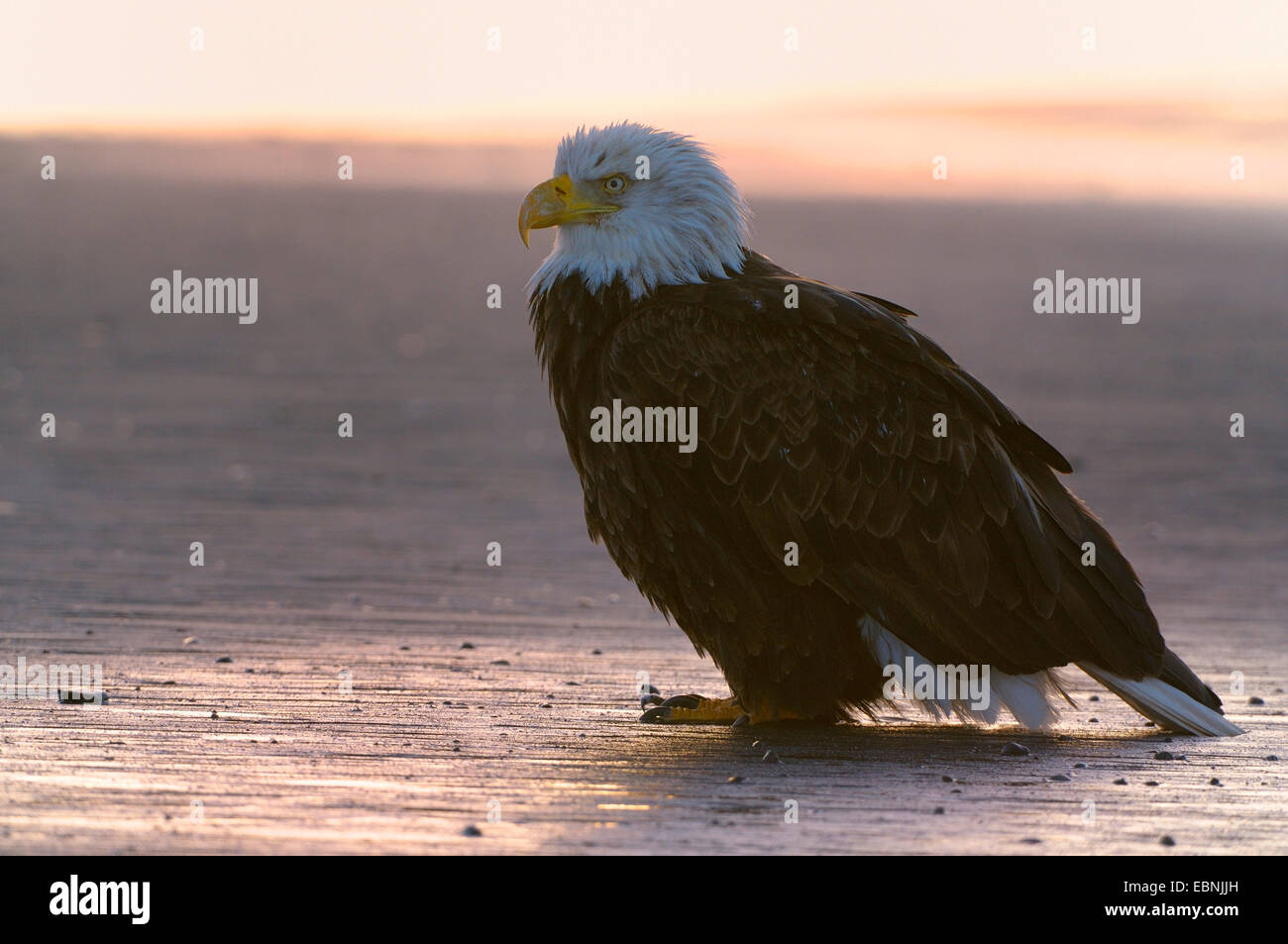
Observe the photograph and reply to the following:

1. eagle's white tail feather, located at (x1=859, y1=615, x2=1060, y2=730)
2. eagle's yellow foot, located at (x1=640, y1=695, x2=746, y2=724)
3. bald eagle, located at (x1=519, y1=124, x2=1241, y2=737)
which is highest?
bald eagle, located at (x1=519, y1=124, x2=1241, y2=737)

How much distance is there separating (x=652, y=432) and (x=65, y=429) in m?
12.1

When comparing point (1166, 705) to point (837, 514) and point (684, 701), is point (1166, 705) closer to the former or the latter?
point (837, 514)

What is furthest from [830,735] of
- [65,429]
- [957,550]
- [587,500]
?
[65,429]

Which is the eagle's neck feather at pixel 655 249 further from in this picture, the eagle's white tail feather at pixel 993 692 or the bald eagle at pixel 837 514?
the eagle's white tail feather at pixel 993 692

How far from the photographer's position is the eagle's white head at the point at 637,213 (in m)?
8.52

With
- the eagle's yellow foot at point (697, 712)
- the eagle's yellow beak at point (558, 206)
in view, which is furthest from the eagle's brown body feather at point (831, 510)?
the eagle's yellow beak at point (558, 206)

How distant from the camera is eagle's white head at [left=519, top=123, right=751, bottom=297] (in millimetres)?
8523

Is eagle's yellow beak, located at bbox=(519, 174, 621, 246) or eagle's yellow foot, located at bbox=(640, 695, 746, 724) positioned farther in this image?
eagle's yellow beak, located at bbox=(519, 174, 621, 246)

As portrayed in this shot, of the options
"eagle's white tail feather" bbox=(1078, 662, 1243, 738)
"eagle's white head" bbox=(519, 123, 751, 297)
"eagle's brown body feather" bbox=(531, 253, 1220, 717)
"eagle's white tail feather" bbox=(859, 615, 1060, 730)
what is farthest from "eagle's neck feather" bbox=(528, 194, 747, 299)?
"eagle's white tail feather" bbox=(1078, 662, 1243, 738)

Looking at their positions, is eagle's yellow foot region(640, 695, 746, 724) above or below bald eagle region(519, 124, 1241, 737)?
below

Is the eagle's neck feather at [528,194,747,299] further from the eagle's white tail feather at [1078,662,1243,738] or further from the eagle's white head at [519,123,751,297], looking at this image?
the eagle's white tail feather at [1078,662,1243,738]

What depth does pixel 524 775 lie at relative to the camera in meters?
6.98

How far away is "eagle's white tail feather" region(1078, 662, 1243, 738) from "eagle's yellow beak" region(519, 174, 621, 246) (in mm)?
2900

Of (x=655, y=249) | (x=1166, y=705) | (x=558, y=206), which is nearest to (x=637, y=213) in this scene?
(x=655, y=249)
